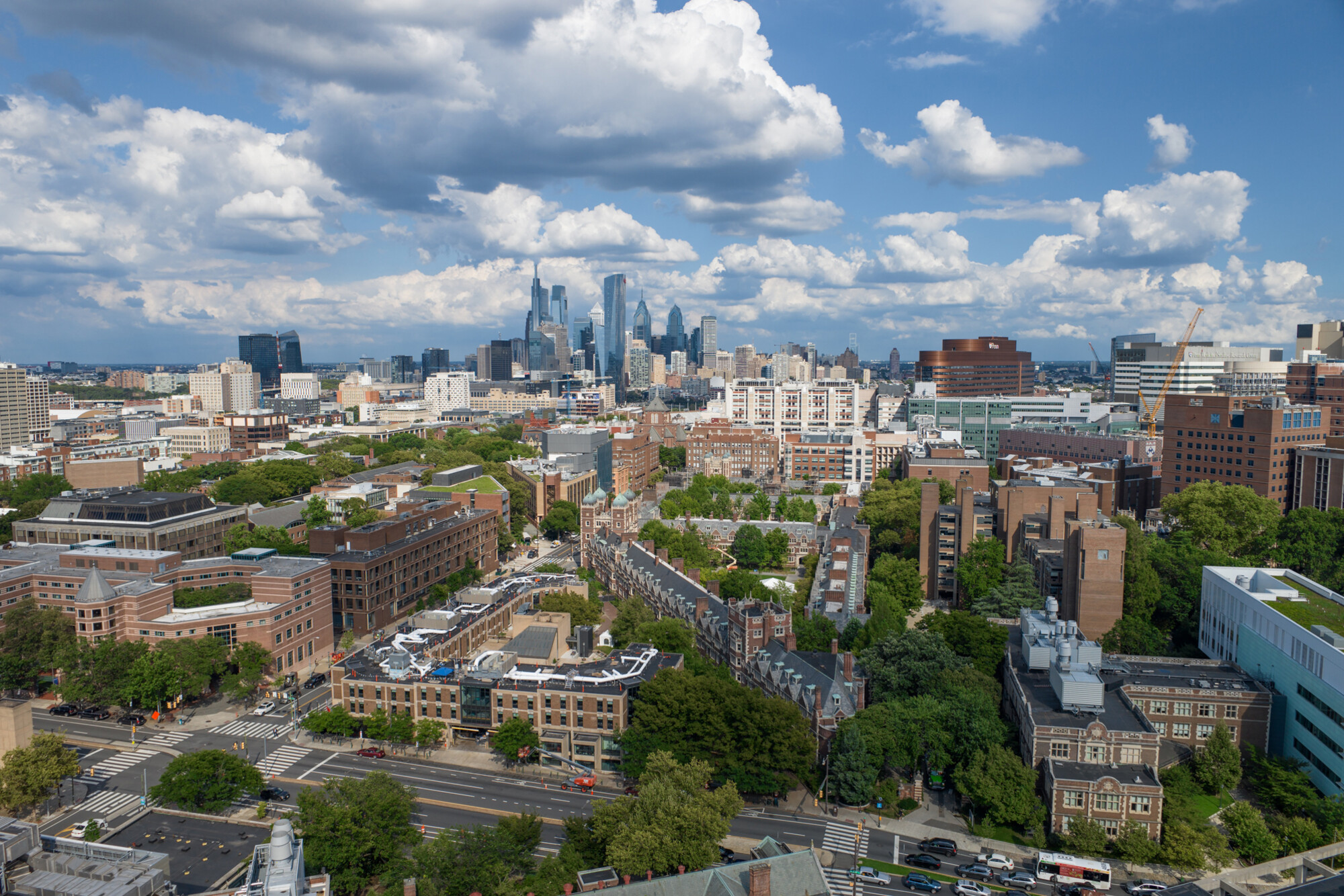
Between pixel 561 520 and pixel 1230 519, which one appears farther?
pixel 561 520

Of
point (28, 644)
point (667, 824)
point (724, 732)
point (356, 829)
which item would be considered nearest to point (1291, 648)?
point (724, 732)

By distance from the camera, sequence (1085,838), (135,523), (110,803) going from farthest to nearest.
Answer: (135,523)
(110,803)
(1085,838)

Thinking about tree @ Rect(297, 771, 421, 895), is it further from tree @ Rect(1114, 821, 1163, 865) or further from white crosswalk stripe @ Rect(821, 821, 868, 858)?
tree @ Rect(1114, 821, 1163, 865)

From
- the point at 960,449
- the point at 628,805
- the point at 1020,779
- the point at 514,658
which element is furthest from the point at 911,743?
the point at 960,449

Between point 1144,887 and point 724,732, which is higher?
point 724,732

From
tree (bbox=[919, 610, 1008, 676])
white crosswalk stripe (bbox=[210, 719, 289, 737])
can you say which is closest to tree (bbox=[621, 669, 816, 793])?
tree (bbox=[919, 610, 1008, 676])

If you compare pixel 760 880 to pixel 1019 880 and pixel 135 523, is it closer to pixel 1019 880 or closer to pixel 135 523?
pixel 1019 880
